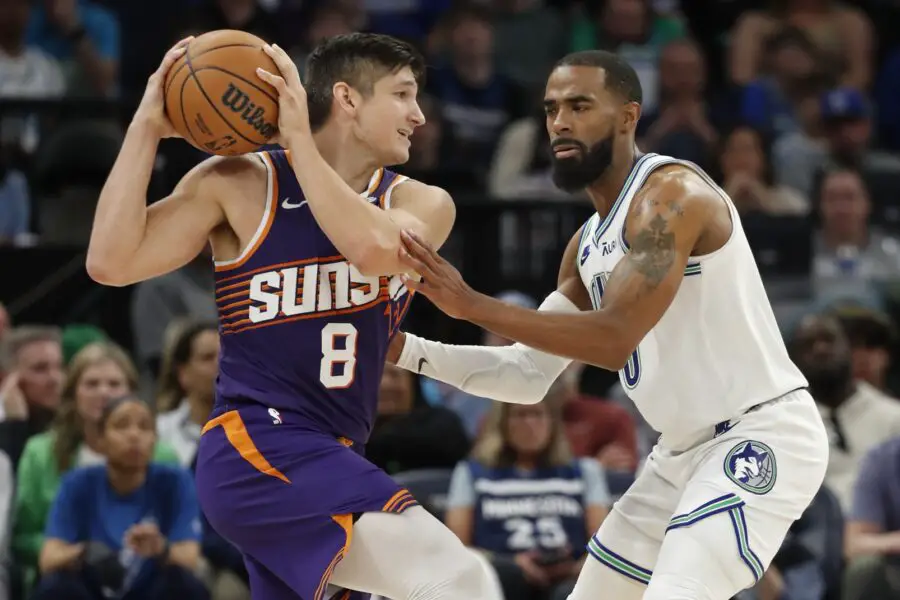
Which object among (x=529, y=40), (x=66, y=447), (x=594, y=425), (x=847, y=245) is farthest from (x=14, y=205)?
(x=847, y=245)

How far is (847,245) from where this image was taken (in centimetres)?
1041

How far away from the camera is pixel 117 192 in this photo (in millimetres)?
4398

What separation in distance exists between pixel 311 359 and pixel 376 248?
1.30 ft

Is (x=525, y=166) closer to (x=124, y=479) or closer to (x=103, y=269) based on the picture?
(x=124, y=479)

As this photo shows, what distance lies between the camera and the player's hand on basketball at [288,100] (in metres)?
4.41

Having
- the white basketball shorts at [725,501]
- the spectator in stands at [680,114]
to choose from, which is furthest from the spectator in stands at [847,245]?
the white basketball shorts at [725,501]

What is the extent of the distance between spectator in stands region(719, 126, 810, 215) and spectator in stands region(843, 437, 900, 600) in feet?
9.71

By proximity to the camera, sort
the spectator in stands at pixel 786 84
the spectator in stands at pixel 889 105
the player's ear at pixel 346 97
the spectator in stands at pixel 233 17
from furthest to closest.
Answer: the spectator in stands at pixel 889 105, the spectator in stands at pixel 786 84, the spectator in stands at pixel 233 17, the player's ear at pixel 346 97

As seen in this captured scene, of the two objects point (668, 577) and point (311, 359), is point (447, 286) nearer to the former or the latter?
point (311, 359)

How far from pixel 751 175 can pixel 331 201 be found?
6.65 meters

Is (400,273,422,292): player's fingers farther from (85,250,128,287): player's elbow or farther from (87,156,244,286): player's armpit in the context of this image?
(85,250,128,287): player's elbow

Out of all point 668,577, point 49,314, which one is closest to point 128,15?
point 49,314

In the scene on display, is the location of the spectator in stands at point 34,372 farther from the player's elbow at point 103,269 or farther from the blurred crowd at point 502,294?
the player's elbow at point 103,269

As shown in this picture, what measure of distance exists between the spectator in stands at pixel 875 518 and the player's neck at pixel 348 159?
13.1 feet
